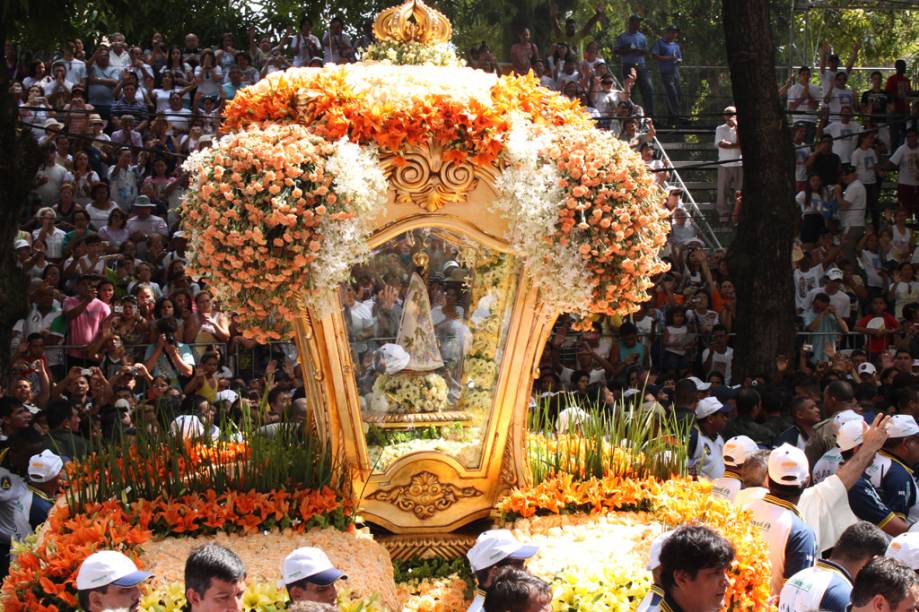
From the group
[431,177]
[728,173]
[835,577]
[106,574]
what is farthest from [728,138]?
[106,574]

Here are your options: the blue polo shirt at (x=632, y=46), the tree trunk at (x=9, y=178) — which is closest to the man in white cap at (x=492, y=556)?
the tree trunk at (x=9, y=178)

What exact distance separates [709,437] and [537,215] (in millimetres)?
3949

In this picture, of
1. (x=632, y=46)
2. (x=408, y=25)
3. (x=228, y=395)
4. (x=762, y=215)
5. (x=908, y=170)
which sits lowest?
(x=228, y=395)

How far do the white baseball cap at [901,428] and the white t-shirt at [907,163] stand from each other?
11.3 meters

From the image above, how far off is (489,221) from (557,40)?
59.9ft

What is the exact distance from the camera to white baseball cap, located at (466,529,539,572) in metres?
6.30

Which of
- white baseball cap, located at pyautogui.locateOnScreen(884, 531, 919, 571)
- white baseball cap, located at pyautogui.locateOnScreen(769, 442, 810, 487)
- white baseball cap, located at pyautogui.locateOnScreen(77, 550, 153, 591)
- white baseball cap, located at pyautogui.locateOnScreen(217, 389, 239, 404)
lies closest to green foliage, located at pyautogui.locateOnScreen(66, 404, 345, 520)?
white baseball cap, located at pyautogui.locateOnScreen(77, 550, 153, 591)

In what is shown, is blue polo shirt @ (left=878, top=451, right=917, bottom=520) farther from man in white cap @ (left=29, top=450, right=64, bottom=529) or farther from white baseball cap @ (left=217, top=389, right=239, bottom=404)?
man in white cap @ (left=29, top=450, right=64, bottom=529)

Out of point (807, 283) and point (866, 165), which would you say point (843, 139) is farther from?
point (807, 283)

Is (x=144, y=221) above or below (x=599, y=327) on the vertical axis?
above

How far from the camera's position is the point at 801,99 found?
68.8ft

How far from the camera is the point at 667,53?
73.9 ft

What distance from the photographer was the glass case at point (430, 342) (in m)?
8.55

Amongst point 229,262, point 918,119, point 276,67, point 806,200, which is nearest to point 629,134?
point 806,200
